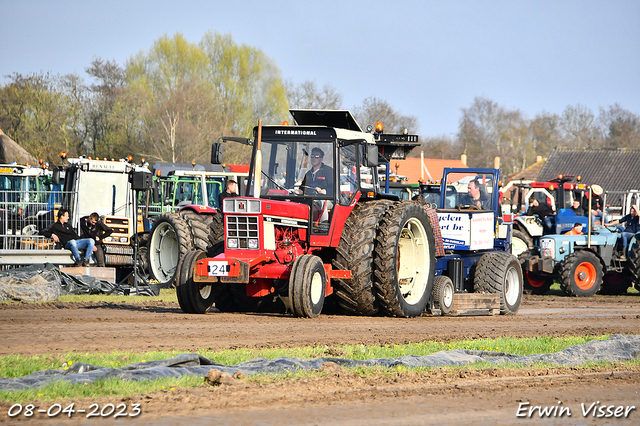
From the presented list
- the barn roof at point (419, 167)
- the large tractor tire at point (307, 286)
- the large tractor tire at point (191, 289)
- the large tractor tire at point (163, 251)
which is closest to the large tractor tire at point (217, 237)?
the large tractor tire at point (191, 289)

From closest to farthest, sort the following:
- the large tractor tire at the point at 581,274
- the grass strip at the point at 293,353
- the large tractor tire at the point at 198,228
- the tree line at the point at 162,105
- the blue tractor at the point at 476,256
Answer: the grass strip at the point at 293,353 → the blue tractor at the point at 476,256 → the large tractor tire at the point at 198,228 → the large tractor tire at the point at 581,274 → the tree line at the point at 162,105

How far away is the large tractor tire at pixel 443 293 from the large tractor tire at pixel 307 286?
8.19 ft

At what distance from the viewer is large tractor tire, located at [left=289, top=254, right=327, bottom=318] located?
9500mm

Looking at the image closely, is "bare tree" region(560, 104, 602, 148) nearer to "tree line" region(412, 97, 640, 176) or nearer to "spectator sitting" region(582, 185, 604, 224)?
"tree line" region(412, 97, 640, 176)

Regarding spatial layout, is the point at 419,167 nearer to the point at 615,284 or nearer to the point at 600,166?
the point at 600,166

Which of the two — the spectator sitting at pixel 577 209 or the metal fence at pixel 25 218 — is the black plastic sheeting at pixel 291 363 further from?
the spectator sitting at pixel 577 209

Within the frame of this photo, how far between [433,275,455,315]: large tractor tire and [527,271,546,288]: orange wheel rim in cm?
772

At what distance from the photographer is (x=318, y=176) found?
10477mm

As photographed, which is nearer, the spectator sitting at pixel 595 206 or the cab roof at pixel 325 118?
the cab roof at pixel 325 118

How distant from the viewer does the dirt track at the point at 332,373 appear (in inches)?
191

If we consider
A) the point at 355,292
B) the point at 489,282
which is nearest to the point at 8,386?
the point at 355,292

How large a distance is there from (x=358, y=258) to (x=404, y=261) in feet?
4.80

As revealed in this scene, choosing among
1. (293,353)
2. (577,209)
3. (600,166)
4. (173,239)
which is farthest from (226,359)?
(600,166)

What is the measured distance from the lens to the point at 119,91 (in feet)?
159
